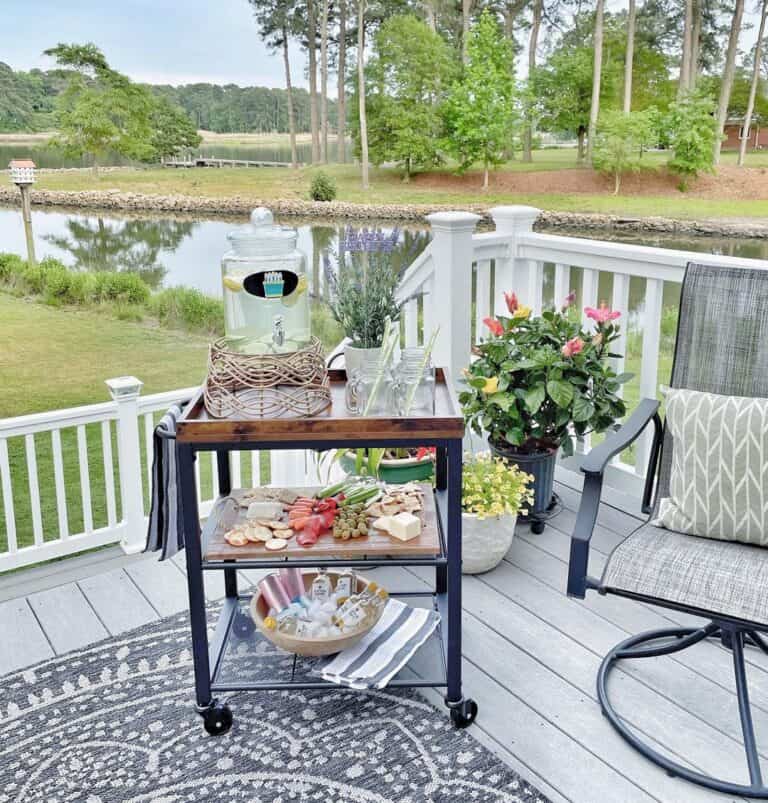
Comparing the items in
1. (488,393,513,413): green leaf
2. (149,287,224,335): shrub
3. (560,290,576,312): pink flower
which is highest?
(560,290,576,312): pink flower

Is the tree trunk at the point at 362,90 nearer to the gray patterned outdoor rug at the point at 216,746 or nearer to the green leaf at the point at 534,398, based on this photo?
the green leaf at the point at 534,398

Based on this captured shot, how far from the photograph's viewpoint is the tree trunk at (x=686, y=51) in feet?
28.5

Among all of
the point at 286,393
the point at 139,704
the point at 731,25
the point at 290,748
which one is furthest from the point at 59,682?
the point at 731,25

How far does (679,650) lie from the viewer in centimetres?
183

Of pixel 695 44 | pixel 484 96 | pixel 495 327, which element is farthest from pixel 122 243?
pixel 495 327

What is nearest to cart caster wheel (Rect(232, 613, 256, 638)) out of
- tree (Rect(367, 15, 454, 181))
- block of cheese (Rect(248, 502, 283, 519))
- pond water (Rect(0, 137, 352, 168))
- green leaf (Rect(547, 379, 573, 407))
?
block of cheese (Rect(248, 502, 283, 519))

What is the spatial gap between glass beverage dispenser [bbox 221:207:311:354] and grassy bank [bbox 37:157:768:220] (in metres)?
7.28

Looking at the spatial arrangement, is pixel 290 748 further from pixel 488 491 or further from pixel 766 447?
pixel 766 447

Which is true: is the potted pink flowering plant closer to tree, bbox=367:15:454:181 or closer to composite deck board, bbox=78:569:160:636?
composite deck board, bbox=78:569:160:636

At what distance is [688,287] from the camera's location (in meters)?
1.98

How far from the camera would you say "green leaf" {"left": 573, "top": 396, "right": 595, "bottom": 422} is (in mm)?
2363

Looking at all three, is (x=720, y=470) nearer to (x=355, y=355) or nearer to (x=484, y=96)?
(x=355, y=355)

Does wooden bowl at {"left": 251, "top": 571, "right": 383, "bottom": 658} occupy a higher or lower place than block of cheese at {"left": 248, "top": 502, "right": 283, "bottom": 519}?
lower

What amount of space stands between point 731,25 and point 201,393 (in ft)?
29.7
